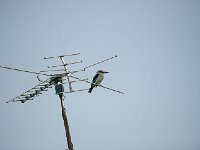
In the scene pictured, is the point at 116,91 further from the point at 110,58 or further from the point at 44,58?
the point at 44,58

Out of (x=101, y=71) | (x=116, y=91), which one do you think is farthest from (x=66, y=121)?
(x=101, y=71)

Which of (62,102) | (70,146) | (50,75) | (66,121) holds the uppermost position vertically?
(50,75)

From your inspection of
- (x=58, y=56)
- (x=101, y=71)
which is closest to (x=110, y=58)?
(x=58, y=56)

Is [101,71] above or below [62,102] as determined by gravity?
above

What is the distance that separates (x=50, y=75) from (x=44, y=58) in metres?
1.00

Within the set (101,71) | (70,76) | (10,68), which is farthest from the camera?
(101,71)

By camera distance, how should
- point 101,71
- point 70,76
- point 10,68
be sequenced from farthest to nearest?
point 101,71, point 70,76, point 10,68

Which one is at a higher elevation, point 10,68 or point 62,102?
point 10,68

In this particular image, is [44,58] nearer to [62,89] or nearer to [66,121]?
[62,89]

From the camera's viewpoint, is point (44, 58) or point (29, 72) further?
point (44, 58)

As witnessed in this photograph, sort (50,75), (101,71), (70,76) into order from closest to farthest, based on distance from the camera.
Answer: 1. (50,75)
2. (70,76)
3. (101,71)

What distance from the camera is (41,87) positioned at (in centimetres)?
1323

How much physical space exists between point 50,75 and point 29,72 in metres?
0.90

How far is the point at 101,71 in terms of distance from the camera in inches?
842
